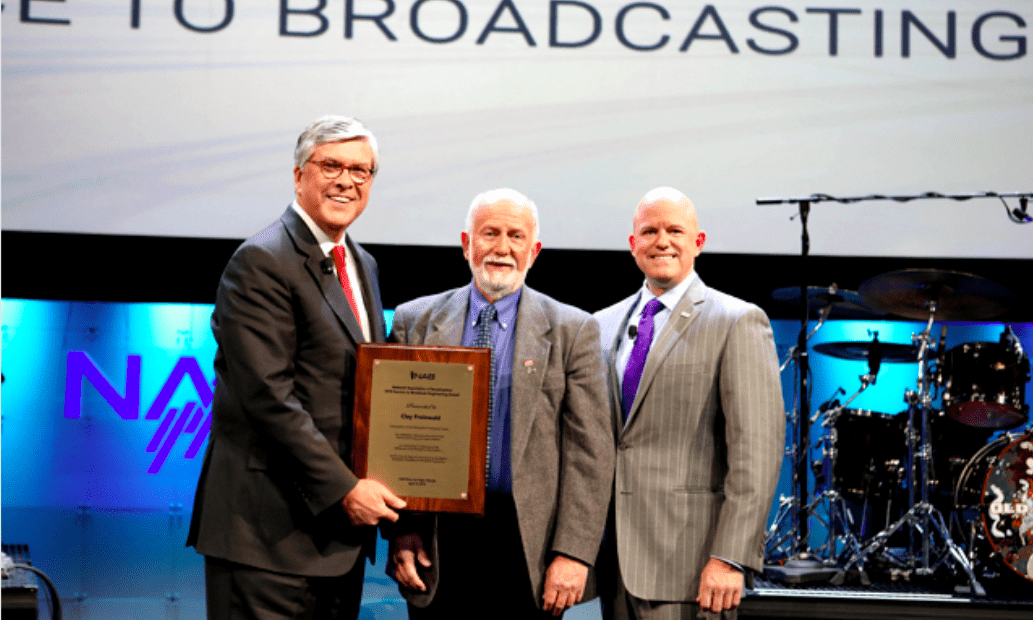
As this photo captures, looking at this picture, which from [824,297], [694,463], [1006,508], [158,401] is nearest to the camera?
Result: [694,463]

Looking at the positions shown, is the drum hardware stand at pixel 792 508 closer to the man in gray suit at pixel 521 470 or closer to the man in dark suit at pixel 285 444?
the man in gray suit at pixel 521 470

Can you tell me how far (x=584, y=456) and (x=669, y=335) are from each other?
1.47ft

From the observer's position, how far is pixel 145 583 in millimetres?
5172

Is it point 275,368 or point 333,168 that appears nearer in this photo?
point 275,368

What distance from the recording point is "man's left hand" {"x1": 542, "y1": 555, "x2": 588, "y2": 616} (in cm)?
209

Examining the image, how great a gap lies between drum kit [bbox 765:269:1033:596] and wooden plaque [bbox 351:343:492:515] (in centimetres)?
250

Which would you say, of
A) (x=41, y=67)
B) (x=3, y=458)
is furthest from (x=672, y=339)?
(x=3, y=458)

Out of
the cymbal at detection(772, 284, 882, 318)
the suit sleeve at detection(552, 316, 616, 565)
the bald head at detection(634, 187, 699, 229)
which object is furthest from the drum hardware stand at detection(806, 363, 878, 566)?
the suit sleeve at detection(552, 316, 616, 565)

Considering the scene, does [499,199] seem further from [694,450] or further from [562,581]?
[562,581]

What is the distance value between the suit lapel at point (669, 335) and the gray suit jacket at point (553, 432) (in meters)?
0.16

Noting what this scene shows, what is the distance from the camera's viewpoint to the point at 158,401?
5.66 meters

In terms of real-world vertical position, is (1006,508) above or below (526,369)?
below

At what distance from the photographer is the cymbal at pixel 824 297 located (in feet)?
15.1

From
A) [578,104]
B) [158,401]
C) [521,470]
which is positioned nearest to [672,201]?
[521,470]
